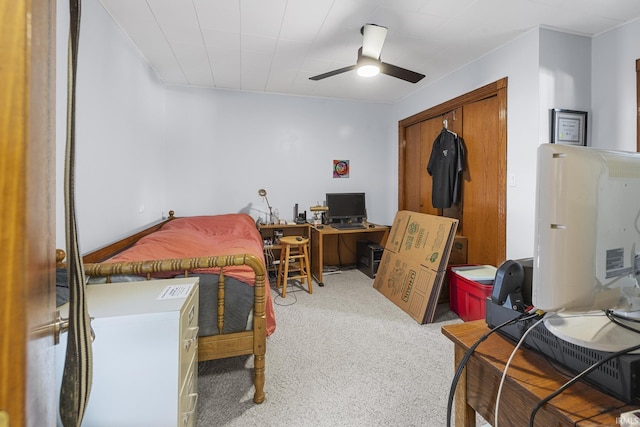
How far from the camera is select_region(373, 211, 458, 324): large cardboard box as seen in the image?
8.42 feet

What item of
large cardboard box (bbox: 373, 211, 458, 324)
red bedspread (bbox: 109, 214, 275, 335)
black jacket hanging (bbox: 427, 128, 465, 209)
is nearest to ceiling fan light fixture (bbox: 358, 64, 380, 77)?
black jacket hanging (bbox: 427, 128, 465, 209)

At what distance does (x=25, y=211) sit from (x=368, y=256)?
12.2 feet

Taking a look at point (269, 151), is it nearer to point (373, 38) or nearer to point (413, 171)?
point (413, 171)

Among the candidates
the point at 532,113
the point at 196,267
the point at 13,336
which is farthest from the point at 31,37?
the point at 532,113

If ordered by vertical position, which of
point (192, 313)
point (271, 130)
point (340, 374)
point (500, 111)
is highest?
point (271, 130)

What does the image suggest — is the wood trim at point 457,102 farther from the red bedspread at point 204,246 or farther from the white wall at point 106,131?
the white wall at point 106,131

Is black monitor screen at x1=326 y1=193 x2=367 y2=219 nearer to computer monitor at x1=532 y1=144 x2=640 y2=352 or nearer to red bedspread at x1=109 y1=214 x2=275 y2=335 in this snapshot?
red bedspread at x1=109 y1=214 x2=275 y2=335

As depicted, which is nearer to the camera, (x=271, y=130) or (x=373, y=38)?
(x=373, y=38)

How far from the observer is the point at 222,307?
1542mm

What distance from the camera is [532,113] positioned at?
89.7 inches

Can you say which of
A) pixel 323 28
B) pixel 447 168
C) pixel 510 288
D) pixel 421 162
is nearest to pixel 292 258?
pixel 447 168

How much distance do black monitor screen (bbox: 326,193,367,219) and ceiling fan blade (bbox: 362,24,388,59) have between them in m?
1.96

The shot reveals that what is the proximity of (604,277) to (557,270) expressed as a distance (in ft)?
0.41

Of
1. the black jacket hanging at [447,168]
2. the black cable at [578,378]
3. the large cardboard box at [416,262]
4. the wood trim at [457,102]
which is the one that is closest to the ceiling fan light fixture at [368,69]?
the wood trim at [457,102]
